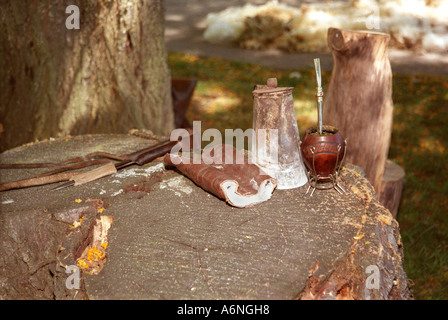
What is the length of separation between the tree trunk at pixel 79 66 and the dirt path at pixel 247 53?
3.29 m

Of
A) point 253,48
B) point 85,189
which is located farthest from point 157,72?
point 253,48

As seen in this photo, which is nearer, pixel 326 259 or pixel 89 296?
pixel 89 296

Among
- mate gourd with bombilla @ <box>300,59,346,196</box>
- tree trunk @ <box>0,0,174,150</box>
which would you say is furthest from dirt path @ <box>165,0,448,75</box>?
mate gourd with bombilla @ <box>300,59,346,196</box>

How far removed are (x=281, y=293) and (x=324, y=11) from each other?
633 cm

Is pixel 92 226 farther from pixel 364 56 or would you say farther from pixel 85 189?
pixel 364 56

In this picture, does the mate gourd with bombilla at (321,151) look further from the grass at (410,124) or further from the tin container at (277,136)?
the grass at (410,124)

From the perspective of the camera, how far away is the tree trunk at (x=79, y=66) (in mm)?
2914

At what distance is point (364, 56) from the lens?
2.81 meters

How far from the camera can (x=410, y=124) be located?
4805 millimetres

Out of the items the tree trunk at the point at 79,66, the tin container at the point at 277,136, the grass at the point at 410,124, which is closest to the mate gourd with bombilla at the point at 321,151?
the tin container at the point at 277,136

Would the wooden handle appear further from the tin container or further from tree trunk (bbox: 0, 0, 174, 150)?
tree trunk (bbox: 0, 0, 174, 150)

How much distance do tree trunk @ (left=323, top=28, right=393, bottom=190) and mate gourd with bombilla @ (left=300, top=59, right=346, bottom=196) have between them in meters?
0.92

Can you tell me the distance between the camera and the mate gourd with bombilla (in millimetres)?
1943
